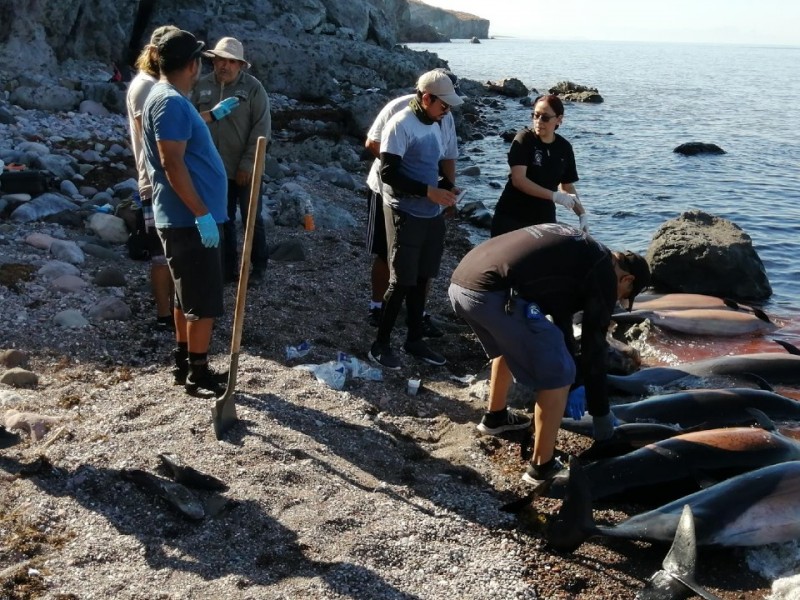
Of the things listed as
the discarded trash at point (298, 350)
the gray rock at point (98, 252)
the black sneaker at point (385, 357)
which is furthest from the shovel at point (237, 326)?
the gray rock at point (98, 252)

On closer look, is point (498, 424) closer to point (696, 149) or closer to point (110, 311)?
point (110, 311)

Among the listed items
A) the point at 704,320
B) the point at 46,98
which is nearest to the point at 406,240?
the point at 704,320

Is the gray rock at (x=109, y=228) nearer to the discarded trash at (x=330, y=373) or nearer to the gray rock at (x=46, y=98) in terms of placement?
the discarded trash at (x=330, y=373)

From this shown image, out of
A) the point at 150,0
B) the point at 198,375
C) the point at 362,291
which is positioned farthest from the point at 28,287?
the point at 150,0

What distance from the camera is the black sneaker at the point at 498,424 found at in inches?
216

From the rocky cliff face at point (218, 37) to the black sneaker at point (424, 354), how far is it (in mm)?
11217

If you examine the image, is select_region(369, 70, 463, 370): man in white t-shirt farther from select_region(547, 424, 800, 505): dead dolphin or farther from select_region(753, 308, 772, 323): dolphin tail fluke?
select_region(753, 308, 772, 323): dolphin tail fluke

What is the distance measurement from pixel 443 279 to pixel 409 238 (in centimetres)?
365

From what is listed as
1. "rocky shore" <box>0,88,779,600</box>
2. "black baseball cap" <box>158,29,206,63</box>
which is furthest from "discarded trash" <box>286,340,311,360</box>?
"black baseball cap" <box>158,29,206,63</box>

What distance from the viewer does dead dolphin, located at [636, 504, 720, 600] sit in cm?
397

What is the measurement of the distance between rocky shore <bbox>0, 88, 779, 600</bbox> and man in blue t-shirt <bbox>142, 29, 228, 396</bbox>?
0.73m

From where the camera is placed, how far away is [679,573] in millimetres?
4047

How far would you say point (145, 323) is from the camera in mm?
6594

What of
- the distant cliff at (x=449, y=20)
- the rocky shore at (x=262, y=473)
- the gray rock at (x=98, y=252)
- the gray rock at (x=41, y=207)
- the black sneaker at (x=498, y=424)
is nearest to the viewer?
the rocky shore at (x=262, y=473)
